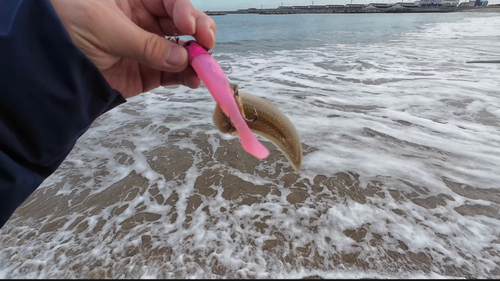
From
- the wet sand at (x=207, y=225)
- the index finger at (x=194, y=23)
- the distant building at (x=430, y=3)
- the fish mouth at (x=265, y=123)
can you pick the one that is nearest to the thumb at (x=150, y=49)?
the index finger at (x=194, y=23)

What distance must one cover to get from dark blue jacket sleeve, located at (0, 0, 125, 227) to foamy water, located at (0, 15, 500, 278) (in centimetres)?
140

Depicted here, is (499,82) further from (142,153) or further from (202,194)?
(142,153)

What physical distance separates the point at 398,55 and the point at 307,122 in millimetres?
10486

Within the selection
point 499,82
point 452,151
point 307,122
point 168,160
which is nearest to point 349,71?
point 499,82

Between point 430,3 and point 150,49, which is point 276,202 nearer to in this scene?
point 150,49

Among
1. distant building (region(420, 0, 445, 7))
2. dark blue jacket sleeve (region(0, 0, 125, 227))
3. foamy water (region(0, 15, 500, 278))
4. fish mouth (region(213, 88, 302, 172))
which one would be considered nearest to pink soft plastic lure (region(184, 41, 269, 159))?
fish mouth (region(213, 88, 302, 172))

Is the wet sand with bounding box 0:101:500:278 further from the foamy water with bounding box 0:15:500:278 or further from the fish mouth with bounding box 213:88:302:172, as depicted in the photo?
the fish mouth with bounding box 213:88:302:172

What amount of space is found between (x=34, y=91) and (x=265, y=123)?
4.71 ft

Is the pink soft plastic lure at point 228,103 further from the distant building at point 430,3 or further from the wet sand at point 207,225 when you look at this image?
the distant building at point 430,3

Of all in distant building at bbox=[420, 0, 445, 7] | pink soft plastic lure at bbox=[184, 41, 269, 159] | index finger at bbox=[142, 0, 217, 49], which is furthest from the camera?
distant building at bbox=[420, 0, 445, 7]

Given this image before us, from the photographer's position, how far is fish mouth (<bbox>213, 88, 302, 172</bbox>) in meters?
1.81

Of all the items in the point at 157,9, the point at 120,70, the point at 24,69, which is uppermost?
the point at 157,9

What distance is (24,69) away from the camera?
53.6 inches

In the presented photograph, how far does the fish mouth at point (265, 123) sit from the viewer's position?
181 cm
